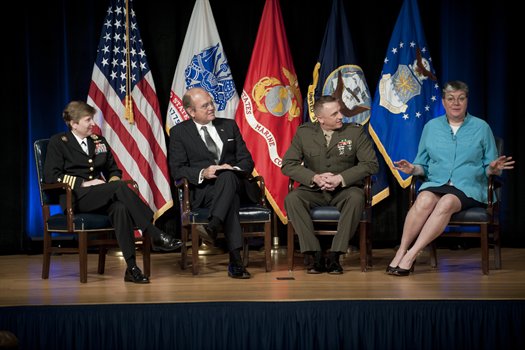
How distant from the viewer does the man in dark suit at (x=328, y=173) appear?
5.22m

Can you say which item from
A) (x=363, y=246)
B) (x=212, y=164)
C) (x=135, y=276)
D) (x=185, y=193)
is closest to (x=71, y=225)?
(x=135, y=276)

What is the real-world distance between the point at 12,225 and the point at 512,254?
13.6ft

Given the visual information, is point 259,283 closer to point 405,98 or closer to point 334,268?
point 334,268

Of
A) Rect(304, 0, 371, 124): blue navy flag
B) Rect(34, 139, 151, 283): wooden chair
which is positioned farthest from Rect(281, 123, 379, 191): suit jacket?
Rect(34, 139, 151, 283): wooden chair

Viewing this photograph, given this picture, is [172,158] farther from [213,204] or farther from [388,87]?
[388,87]

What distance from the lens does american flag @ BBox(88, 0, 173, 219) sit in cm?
636

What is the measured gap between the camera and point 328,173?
17.6 feet

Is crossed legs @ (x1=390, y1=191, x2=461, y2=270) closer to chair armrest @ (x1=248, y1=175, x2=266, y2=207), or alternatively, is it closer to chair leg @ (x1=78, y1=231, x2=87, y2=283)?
chair armrest @ (x1=248, y1=175, x2=266, y2=207)

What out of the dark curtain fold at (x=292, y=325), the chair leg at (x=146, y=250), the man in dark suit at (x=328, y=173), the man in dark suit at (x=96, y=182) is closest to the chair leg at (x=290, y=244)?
the man in dark suit at (x=328, y=173)

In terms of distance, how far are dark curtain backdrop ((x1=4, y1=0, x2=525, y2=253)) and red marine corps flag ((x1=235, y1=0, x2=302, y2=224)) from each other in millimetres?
307

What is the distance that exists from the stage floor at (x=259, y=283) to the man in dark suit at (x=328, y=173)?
0.24 m

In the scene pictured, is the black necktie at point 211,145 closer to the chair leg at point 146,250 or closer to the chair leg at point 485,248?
the chair leg at point 146,250

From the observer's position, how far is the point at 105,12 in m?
6.71

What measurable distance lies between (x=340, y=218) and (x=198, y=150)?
3.68 ft
